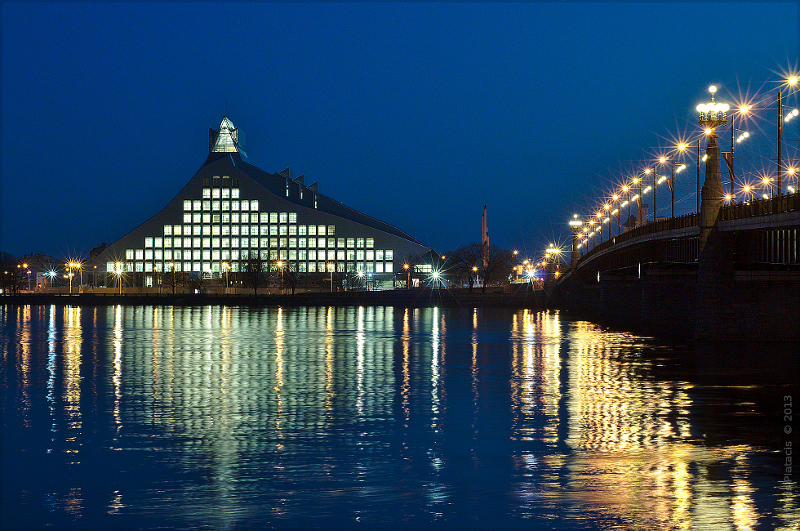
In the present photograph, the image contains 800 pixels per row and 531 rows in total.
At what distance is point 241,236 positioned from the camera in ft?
634

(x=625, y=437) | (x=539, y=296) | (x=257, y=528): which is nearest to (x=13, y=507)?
(x=257, y=528)

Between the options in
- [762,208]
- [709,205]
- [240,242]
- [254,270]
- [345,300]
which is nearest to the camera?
[762,208]

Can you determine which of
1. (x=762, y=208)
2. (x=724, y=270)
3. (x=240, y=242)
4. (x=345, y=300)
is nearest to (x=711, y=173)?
(x=724, y=270)

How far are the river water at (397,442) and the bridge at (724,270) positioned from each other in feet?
21.5

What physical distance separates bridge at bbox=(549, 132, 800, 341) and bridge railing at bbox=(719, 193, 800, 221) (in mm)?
48

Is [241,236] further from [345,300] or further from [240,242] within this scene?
[345,300]

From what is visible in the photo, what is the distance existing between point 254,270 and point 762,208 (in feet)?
446

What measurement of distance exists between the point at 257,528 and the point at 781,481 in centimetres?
1026

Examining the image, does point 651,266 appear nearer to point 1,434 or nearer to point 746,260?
point 746,260

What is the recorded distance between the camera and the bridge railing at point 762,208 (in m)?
39.3

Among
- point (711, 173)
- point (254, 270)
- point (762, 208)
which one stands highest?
point (711, 173)

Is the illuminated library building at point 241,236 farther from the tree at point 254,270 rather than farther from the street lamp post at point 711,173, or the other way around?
the street lamp post at point 711,173

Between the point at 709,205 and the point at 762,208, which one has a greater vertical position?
the point at 709,205

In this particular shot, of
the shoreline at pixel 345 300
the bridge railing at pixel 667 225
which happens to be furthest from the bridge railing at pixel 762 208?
the shoreline at pixel 345 300
